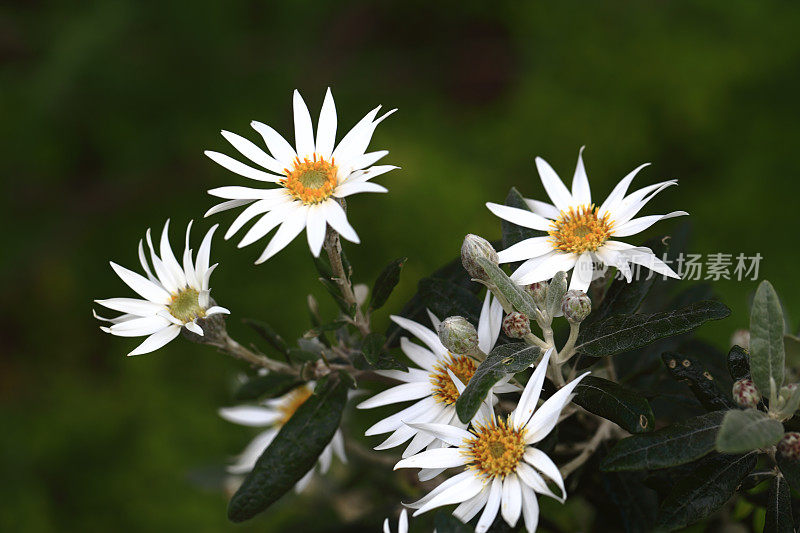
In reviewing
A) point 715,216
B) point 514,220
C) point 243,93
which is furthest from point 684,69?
point 514,220

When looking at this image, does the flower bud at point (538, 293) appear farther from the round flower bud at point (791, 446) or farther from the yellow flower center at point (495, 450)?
the round flower bud at point (791, 446)

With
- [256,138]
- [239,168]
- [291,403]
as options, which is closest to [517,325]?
[239,168]

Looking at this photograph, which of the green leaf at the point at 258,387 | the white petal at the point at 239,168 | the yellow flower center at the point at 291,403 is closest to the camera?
the white petal at the point at 239,168

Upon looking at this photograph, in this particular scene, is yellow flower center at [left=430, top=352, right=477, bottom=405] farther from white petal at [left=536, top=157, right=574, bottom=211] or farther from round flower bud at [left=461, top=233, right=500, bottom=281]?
white petal at [left=536, top=157, right=574, bottom=211]

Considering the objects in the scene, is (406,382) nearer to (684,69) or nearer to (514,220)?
(514,220)

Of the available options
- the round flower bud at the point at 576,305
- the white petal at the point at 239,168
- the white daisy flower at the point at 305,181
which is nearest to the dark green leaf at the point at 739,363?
the round flower bud at the point at 576,305

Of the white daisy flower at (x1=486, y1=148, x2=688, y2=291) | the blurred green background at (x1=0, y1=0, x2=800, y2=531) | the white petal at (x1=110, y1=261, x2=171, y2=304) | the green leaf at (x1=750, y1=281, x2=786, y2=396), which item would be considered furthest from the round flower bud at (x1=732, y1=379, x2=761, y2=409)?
the blurred green background at (x1=0, y1=0, x2=800, y2=531)
